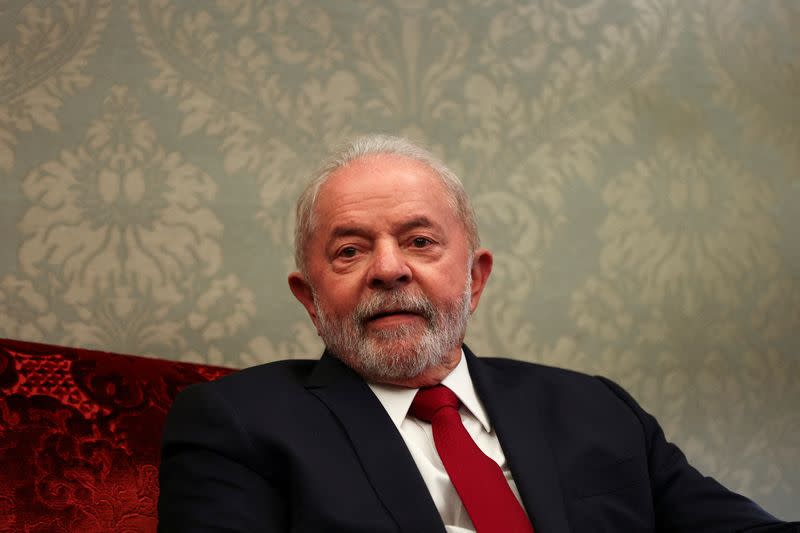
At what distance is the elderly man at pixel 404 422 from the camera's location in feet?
4.75

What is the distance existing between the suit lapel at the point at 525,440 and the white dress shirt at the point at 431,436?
0.10 ft

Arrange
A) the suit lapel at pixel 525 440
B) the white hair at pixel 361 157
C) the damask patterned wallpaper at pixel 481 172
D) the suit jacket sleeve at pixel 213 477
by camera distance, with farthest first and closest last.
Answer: the damask patterned wallpaper at pixel 481 172 < the white hair at pixel 361 157 < the suit lapel at pixel 525 440 < the suit jacket sleeve at pixel 213 477

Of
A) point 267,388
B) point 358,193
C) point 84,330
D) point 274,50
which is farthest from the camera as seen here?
point 274,50

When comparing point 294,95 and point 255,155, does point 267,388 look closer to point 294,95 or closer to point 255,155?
point 255,155

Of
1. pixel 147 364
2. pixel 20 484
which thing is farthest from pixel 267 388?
pixel 20 484

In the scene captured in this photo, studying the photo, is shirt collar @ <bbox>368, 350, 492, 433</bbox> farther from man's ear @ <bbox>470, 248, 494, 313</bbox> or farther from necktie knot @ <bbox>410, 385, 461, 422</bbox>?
Answer: man's ear @ <bbox>470, 248, 494, 313</bbox>

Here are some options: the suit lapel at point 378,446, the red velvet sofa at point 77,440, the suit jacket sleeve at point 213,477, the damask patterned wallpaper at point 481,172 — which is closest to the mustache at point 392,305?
the suit lapel at point 378,446

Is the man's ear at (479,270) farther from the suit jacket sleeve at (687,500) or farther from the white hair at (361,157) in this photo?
the suit jacket sleeve at (687,500)

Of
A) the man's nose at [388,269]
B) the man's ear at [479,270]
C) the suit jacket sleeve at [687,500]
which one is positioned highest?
the man's ear at [479,270]

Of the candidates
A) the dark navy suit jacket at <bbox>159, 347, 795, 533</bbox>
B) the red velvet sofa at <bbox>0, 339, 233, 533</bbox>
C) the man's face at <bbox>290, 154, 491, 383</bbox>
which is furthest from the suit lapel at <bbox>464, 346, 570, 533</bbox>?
the red velvet sofa at <bbox>0, 339, 233, 533</bbox>

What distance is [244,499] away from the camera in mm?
1427

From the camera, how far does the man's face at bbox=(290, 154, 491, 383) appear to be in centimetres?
163

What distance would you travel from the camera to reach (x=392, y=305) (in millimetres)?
1635

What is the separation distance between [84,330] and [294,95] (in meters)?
→ 0.86
